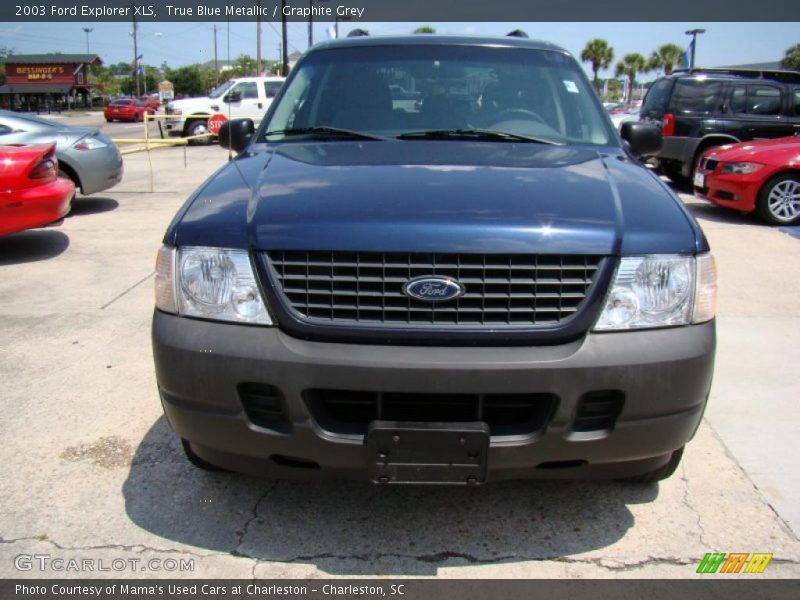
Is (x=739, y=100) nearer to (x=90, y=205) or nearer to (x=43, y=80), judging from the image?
(x=90, y=205)

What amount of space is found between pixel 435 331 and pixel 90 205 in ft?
31.1

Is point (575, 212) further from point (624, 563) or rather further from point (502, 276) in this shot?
point (624, 563)

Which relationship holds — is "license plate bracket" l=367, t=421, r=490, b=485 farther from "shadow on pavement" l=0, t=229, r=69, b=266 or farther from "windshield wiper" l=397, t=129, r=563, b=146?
"shadow on pavement" l=0, t=229, r=69, b=266

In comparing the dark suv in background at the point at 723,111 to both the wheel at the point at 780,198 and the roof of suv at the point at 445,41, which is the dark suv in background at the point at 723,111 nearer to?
the wheel at the point at 780,198

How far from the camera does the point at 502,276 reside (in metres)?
2.30

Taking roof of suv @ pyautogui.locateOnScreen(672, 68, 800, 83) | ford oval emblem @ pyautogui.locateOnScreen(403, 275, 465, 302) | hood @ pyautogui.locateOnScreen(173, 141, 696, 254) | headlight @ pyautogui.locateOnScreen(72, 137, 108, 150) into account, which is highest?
roof of suv @ pyautogui.locateOnScreen(672, 68, 800, 83)

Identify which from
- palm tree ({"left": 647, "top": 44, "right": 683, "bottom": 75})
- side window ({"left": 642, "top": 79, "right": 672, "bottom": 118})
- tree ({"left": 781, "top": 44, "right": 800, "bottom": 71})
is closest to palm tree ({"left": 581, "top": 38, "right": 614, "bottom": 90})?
palm tree ({"left": 647, "top": 44, "right": 683, "bottom": 75})

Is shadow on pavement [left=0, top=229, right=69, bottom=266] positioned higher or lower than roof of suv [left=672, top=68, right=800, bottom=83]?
lower

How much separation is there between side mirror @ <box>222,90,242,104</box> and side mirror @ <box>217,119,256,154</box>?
19071 millimetres

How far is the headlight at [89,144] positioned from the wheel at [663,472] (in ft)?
28.8

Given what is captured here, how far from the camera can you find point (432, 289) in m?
2.27

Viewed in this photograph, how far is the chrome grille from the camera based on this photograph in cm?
229

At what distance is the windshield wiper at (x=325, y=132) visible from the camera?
3.40 m

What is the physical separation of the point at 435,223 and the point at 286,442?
85cm
